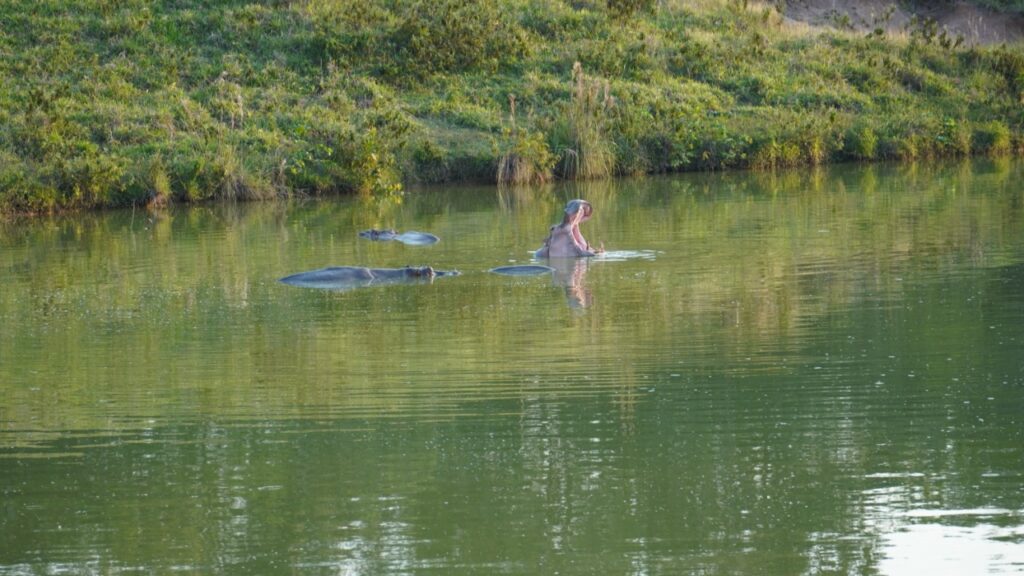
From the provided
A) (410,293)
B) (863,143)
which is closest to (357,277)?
(410,293)

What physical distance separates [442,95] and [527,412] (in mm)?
23523

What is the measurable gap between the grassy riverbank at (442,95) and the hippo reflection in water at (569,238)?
10186 millimetres

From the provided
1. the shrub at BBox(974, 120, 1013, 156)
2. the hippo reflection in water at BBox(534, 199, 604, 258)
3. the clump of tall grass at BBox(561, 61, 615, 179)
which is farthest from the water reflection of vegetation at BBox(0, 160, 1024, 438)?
the shrub at BBox(974, 120, 1013, 156)

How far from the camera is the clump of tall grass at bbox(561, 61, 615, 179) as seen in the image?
1178 inches

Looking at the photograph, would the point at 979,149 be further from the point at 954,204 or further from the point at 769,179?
the point at 954,204

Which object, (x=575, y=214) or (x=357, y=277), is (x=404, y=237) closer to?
(x=575, y=214)

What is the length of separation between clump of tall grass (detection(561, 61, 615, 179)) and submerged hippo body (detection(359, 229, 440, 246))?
9.48 meters

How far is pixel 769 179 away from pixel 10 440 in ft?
67.8

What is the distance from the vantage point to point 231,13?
3512 cm

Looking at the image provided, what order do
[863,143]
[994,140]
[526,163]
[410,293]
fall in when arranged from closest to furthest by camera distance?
1. [410,293]
2. [526,163]
3. [863,143]
4. [994,140]

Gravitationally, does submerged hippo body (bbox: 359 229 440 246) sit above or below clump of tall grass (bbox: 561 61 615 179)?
below

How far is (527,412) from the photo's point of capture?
9977mm

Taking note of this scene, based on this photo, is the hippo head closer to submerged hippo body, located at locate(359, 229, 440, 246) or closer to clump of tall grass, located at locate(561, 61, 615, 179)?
submerged hippo body, located at locate(359, 229, 440, 246)

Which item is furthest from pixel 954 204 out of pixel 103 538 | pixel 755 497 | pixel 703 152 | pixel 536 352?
pixel 103 538
